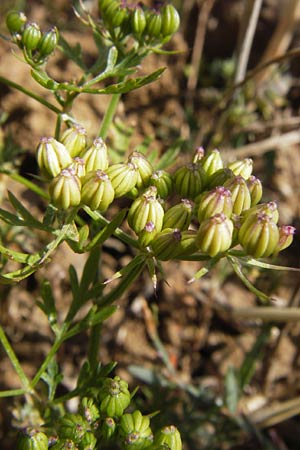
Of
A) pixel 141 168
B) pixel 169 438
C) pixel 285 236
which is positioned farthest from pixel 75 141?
pixel 169 438

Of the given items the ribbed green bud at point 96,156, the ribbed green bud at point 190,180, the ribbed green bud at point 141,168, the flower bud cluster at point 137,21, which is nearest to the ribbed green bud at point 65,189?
the ribbed green bud at point 96,156

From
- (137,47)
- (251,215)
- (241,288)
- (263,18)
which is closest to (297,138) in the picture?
(241,288)

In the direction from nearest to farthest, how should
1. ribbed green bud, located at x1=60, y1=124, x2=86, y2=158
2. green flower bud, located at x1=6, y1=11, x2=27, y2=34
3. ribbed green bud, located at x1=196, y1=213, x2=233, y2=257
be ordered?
ribbed green bud, located at x1=196, y1=213, x2=233, y2=257 → ribbed green bud, located at x1=60, y1=124, x2=86, y2=158 → green flower bud, located at x1=6, y1=11, x2=27, y2=34

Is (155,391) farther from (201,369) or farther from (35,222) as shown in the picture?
(35,222)

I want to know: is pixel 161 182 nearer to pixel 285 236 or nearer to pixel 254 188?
pixel 254 188

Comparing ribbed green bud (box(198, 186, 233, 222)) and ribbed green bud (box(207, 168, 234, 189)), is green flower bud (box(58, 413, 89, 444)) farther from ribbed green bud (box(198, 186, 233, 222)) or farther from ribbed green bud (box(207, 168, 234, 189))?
ribbed green bud (box(207, 168, 234, 189))

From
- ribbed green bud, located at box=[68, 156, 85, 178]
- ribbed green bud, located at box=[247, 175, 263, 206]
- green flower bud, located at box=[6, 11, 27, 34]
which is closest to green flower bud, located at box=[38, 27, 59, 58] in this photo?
green flower bud, located at box=[6, 11, 27, 34]
